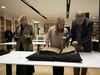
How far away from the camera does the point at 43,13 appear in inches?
491

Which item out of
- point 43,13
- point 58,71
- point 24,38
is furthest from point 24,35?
point 43,13

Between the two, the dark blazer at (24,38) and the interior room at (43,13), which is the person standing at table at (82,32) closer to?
the interior room at (43,13)

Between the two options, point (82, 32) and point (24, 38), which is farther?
point (24, 38)

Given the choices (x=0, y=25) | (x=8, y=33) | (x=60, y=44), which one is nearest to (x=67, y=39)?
(x=60, y=44)

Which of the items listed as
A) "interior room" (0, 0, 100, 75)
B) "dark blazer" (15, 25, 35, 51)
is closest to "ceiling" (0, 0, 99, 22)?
"interior room" (0, 0, 100, 75)

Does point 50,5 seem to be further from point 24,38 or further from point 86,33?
point 86,33

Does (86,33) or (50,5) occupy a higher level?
(50,5)

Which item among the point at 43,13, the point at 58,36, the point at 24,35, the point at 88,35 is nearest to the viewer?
the point at 88,35

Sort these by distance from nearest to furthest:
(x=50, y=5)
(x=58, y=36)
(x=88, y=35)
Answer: (x=88, y=35) → (x=58, y=36) → (x=50, y=5)

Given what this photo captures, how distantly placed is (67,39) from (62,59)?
711 mm

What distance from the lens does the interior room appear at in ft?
15.0

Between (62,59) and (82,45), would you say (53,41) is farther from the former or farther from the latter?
(62,59)

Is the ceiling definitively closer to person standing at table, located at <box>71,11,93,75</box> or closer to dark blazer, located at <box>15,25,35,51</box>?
dark blazer, located at <box>15,25,35,51</box>

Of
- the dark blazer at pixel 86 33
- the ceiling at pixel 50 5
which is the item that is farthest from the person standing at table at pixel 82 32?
the ceiling at pixel 50 5
